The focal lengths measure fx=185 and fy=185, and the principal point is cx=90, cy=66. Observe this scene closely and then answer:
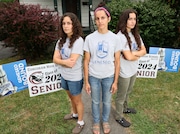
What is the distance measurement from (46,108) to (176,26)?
4.77 meters

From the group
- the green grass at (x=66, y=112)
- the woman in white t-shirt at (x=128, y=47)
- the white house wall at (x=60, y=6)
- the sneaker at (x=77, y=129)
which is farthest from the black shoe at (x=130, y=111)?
the white house wall at (x=60, y=6)

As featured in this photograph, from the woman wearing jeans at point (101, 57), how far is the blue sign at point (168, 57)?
1.99 metres

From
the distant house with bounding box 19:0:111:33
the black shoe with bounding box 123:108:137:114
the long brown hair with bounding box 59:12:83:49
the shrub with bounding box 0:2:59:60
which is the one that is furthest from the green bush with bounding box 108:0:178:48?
the distant house with bounding box 19:0:111:33

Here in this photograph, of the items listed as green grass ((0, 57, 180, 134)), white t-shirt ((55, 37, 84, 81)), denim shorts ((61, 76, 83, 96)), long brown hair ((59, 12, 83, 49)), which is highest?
long brown hair ((59, 12, 83, 49))

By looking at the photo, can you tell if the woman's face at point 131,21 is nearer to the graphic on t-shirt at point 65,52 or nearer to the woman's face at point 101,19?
the woman's face at point 101,19

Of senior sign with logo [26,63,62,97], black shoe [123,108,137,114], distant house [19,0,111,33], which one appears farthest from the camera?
distant house [19,0,111,33]

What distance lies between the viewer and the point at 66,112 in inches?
129

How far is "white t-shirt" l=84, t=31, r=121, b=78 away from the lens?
2174mm

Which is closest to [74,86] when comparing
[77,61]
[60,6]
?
[77,61]

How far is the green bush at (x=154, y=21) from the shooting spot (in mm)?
5648

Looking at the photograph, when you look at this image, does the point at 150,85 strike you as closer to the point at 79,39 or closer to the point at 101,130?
the point at 101,130

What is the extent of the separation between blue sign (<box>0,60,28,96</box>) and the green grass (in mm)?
324

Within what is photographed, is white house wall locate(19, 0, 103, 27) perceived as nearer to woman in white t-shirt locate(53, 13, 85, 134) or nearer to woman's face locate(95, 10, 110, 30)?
woman in white t-shirt locate(53, 13, 85, 134)

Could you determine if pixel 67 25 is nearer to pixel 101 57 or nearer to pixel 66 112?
pixel 101 57
